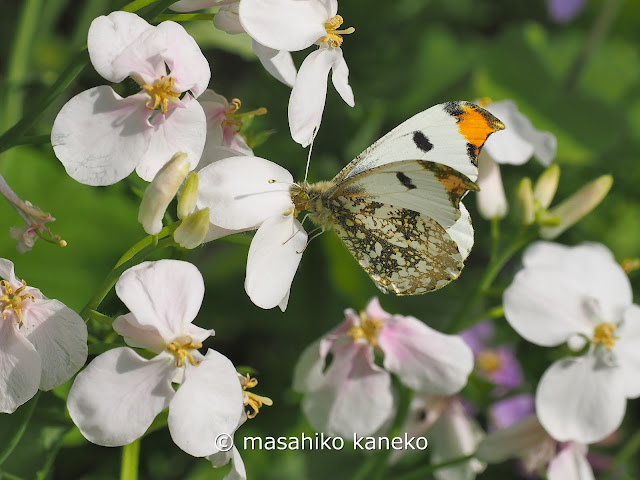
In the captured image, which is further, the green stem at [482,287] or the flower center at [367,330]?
the green stem at [482,287]

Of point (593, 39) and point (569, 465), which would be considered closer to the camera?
point (569, 465)

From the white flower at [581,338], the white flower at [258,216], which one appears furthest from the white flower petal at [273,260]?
the white flower at [581,338]

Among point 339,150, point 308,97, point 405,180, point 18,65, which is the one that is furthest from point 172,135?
point 339,150

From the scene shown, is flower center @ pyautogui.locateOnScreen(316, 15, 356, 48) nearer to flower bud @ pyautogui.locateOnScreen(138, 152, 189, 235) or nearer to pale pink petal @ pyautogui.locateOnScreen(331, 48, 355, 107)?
pale pink petal @ pyautogui.locateOnScreen(331, 48, 355, 107)

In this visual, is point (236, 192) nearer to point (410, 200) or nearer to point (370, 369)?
point (410, 200)

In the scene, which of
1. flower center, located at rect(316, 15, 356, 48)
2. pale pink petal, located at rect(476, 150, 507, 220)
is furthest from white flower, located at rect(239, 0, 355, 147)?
pale pink petal, located at rect(476, 150, 507, 220)

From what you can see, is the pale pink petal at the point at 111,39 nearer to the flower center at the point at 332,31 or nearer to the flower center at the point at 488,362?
the flower center at the point at 332,31

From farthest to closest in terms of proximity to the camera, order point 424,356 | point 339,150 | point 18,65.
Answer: point 339,150 < point 18,65 < point 424,356
